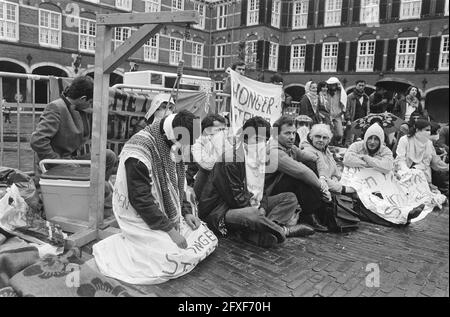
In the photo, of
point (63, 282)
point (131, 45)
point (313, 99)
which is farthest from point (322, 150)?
point (63, 282)

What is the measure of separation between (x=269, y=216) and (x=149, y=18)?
2.35 m

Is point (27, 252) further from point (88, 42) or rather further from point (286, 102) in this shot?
point (88, 42)

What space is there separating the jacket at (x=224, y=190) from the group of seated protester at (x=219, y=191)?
0.03ft

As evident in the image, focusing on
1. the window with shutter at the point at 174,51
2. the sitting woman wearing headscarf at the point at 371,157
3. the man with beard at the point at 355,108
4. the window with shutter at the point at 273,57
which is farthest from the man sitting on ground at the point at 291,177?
the window with shutter at the point at 273,57

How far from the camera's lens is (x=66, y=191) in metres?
3.82

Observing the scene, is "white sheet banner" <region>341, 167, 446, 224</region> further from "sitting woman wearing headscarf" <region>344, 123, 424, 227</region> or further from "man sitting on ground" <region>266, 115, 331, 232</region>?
"man sitting on ground" <region>266, 115, 331, 232</region>

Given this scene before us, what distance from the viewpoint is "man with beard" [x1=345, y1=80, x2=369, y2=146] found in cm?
845

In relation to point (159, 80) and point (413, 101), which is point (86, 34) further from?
point (413, 101)

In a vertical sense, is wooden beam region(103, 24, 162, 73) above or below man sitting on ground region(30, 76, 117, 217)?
above

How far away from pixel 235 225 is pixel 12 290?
2022 millimetres

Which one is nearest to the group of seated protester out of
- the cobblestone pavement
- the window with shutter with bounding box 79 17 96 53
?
the cobblestone pavement

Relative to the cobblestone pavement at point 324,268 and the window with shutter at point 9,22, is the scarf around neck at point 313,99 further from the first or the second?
the window with shutter at point 9,22

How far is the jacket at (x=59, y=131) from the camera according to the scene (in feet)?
12.7

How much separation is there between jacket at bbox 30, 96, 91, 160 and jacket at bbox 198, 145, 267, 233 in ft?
5.03
